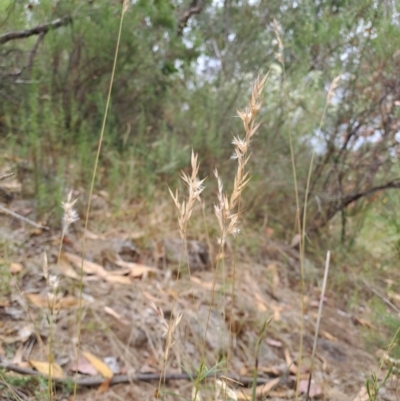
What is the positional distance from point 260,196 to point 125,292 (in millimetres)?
1860

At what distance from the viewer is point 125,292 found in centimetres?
215

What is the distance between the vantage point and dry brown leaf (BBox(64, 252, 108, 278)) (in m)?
2.23

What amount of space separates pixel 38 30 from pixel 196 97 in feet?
4.98

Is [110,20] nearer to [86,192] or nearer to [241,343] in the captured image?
[86,192]

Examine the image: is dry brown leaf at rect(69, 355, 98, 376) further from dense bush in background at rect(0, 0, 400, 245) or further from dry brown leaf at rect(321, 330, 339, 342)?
dry brown leaf at rect(321, 330, 339, 342)

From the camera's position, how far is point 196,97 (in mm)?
4070

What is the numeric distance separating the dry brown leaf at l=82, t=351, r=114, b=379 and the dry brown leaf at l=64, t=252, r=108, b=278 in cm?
59

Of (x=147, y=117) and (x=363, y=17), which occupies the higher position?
(x=363, y=17)

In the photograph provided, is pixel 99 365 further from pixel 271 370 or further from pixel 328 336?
pixel 328 336

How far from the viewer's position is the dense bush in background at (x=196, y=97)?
2.87 m

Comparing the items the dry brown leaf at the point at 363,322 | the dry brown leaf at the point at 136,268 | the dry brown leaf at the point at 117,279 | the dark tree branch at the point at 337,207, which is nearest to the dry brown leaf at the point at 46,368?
the dry brown leaf at the point at 117,279

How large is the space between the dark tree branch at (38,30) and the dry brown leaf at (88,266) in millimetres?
1406

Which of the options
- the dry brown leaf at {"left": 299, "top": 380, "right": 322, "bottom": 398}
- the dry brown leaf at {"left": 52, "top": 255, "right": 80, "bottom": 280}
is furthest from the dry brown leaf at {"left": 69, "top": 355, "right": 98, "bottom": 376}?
the dry brown leaf at {"left": 299, "top": 380, "right": 322, "bottom": 398}

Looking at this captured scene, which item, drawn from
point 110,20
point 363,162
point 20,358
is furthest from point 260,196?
point 20,358
